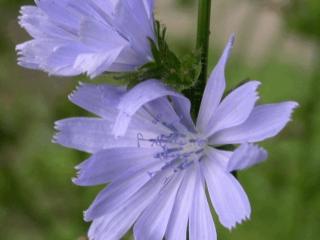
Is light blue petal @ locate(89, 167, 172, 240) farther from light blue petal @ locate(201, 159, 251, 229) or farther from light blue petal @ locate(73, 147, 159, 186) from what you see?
light blue petal @ locate(201, 159, 251, 229)

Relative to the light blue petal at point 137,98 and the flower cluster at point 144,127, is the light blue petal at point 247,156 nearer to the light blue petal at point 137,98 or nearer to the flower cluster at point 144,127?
the flower cluster at point 144,127

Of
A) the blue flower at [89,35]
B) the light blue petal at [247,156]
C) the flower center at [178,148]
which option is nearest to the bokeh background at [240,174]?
the flower center at [178,148]

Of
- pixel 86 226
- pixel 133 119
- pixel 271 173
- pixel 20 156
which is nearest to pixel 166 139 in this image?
pixel 133 119

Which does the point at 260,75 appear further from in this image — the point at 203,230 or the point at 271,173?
the point at 203,230

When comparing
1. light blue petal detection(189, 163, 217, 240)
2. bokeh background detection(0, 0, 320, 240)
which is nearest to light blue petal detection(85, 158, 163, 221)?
light blue petal detection(189, 163, 217, 240)

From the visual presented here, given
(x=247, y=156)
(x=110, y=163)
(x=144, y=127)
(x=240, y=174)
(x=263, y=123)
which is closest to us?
(x=247, y=156)

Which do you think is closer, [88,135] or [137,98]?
[137,98]

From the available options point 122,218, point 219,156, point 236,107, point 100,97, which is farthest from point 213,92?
point 122,218

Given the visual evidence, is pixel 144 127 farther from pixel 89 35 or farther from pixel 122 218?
pixel 89 35
